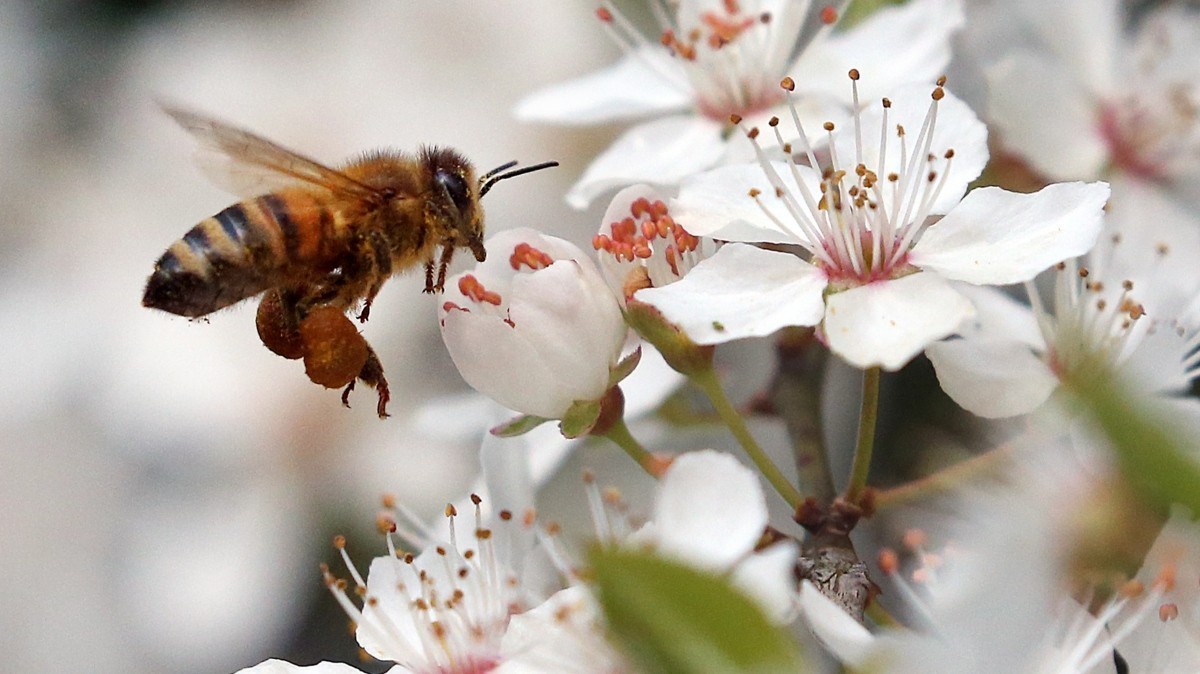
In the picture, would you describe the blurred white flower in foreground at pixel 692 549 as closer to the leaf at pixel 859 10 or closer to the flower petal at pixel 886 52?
the flower petal at pixel 886 52

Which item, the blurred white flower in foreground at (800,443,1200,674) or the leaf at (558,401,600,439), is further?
the leaf at (558,401,600,439)

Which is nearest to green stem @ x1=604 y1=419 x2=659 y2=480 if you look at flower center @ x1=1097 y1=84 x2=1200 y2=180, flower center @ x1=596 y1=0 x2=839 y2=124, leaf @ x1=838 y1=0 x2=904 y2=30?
flower center @ x1=596 y1=0 x2=839 y2=124

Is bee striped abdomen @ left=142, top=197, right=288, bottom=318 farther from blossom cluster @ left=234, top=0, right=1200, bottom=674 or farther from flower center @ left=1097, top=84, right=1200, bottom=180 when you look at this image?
flower center @ left=1097, top=84, right=1200, bottom=180

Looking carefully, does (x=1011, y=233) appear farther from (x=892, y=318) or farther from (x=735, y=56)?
(x=735, y=56)

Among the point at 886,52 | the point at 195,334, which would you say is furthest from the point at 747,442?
the point at 195,334

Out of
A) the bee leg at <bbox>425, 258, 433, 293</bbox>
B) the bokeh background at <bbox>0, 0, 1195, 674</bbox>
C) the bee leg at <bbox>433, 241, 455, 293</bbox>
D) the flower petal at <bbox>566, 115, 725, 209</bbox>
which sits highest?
the flower petal at <bbox>566, 115, 725, 209</bbox>

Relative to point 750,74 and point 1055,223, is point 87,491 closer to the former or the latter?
point 750,74
